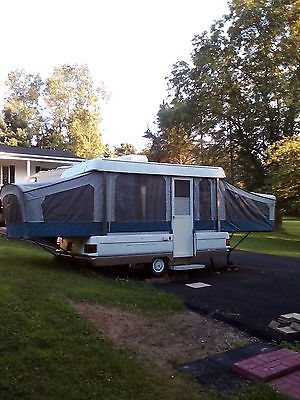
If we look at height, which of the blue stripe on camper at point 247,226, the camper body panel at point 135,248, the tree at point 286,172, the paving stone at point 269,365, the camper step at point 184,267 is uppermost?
the tree at point 286,172

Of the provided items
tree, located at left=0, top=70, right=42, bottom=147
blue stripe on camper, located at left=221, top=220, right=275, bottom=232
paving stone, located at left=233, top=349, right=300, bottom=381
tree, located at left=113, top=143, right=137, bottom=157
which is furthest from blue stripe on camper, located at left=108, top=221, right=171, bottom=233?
tree, located at left=113, top=143, right=137, bottom=157

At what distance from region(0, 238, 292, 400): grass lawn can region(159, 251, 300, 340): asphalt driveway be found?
0.69 metres

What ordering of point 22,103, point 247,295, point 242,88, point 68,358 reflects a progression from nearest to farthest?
point 68,358
point 247,295
point 242,88
point 22,103

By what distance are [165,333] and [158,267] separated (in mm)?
3858

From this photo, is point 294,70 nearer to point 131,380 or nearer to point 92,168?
point 92,168

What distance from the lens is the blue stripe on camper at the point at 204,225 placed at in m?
9.88

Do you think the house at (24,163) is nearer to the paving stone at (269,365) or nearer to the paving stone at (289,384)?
the paving stone at (269,365)

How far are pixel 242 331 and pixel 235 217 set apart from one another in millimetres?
5225

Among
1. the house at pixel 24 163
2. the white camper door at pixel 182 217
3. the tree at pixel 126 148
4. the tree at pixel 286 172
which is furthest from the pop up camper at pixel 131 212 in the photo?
the tree at pixel 126 148

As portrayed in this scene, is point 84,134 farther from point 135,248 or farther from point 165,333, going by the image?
point 165,333

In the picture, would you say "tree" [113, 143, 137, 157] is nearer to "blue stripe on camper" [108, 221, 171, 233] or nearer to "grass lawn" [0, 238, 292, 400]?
"blue stripe on camper" [108, 221, 171, 233]

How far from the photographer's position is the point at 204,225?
393 inches

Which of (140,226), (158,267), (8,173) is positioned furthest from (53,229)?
(8,173)

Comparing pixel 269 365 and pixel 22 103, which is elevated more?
pixel 22 103
